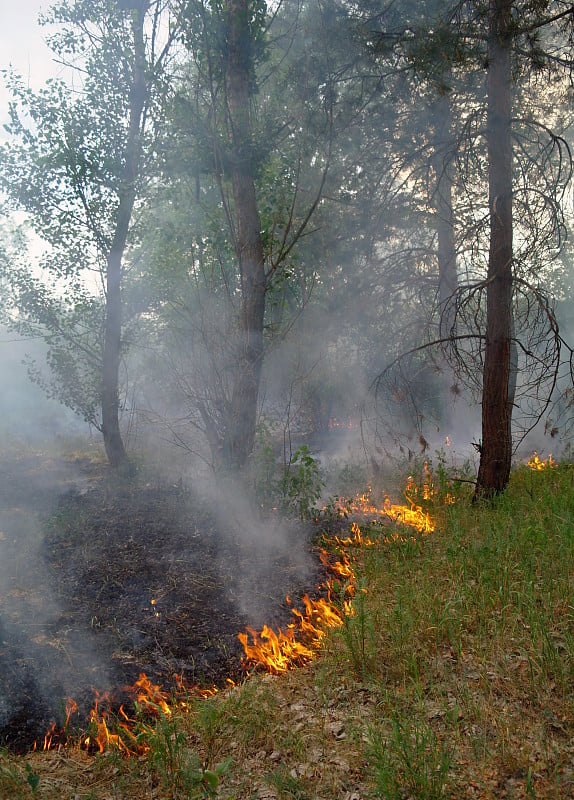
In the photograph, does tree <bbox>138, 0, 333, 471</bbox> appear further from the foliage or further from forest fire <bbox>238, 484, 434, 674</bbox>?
forest fire <bbox>238, 484, 434, 674</bbox>

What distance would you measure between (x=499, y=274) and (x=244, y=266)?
11.8 ft

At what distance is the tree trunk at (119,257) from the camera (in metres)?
11.4

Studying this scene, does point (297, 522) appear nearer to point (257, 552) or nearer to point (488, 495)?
point (257, 552)

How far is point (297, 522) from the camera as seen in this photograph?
8211 mm

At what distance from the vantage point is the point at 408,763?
3.27m

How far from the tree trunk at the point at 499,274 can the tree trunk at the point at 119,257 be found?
6615 mm

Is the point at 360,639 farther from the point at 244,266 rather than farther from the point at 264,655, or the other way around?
the point at 244,266

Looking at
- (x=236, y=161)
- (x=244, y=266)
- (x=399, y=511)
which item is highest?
(x=236, y=161)

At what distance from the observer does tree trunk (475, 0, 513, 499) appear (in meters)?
7.71

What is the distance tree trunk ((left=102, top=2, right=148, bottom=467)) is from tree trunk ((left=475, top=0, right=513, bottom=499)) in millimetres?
6615

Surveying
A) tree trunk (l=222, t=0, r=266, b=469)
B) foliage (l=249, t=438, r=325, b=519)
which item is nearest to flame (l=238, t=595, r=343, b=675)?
foliage (l=249, t=438, r=325, b=519)

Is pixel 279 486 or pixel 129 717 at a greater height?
pixel 279 486

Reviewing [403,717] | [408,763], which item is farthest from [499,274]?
[408,763]

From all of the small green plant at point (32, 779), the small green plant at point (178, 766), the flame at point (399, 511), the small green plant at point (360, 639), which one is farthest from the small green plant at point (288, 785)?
the flame at point (399, 511)
